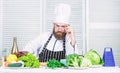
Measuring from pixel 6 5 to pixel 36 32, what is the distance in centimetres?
44

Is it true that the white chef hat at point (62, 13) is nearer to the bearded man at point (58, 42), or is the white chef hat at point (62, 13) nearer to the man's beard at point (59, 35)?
the bearded man at point (58, 42)

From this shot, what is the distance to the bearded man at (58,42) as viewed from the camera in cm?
217

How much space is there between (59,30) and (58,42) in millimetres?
153

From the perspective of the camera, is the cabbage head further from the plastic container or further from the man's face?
the man's face

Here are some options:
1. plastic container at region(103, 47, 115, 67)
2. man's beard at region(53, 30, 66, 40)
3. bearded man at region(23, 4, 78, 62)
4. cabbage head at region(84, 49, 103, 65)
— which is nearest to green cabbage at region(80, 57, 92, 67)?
cabbage head at region(84, 49, 103, 65)

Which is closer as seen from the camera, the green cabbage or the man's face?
the green cabbage

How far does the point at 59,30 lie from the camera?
7.32ft

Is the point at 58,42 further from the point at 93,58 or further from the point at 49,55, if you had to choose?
the point at 93,58

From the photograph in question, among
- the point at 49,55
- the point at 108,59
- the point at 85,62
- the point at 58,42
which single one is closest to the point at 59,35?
the point at 58,42

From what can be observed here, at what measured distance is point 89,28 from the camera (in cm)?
301

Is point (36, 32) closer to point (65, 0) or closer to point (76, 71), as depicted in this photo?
point (65, 0)

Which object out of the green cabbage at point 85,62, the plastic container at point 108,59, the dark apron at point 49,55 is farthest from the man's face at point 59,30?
the green cabbage at point 85,62

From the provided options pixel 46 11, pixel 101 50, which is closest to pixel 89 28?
pixel 101 50

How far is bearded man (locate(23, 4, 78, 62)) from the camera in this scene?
7.13 feet
